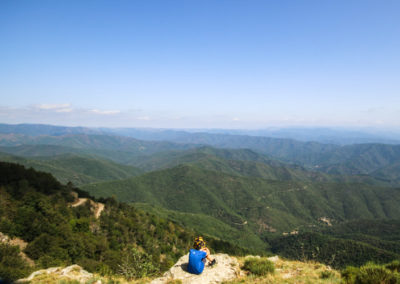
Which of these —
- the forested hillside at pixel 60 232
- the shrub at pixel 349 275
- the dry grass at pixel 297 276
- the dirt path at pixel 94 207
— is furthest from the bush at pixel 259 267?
the dirt path at pixel 94 207

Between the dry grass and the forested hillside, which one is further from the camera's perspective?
the forested hillside

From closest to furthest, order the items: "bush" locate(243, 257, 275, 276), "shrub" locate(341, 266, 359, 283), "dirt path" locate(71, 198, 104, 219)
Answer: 1. "shrub" locate(341, 266, 359, 283)
2. "bush" locate(243, 257, 275, 276)
3. "dirt path" locate(71, 198, 104, 219)

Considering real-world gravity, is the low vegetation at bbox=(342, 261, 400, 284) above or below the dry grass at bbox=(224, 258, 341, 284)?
above

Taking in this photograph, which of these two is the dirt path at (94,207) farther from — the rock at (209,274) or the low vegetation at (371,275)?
the low vegetation at (371,275)

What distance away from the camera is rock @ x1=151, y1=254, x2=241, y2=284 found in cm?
1120

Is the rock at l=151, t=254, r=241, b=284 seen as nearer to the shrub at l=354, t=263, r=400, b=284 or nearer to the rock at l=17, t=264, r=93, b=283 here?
the rock at l=17, t=264, r=93, b=283

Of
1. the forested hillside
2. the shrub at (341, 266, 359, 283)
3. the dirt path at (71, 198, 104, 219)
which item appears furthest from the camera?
the dirt path at (71, 198, 104, 219)

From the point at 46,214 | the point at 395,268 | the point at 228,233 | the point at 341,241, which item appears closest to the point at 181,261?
the point at 395,268

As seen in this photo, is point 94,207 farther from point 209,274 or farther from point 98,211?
point 209,274

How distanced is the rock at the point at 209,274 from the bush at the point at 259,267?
2.35ft

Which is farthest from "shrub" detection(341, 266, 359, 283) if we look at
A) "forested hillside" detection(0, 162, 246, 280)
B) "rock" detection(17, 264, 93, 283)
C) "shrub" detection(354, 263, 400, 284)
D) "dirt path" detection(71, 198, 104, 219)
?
"dirt path" detection(71, 198, 104, 219)

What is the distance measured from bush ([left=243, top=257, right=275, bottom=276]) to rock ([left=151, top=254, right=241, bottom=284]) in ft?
2.35

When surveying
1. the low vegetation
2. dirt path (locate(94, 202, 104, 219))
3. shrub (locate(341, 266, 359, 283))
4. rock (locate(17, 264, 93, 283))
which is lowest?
dirt path (locate(94, 202, 104, 219))

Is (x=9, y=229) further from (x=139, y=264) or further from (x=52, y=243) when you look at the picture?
(x=139, y=264)
